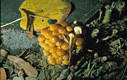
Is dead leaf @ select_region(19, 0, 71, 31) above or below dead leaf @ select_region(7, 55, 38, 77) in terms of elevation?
above

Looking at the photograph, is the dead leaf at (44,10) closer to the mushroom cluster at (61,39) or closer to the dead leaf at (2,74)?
the mushroom cluster at (61,39)

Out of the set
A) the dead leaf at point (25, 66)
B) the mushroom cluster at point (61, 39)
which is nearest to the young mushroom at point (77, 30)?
the mushroom cluster at point (61, 39)

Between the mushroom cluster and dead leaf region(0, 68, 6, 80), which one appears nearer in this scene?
the mushroom cluster

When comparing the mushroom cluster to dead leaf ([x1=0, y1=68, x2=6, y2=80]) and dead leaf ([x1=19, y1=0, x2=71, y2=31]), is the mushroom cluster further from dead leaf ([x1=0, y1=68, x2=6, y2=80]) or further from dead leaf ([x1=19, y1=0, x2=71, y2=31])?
dead leaf ([x1=0, y1=68, x2=6, y2=80])

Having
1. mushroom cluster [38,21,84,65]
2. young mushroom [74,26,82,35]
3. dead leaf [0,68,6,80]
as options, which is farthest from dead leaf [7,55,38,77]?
young mushroom [74,26,82,35]

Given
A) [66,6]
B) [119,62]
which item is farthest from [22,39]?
[119,62]

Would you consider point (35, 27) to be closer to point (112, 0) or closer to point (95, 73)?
point (95, 73)
